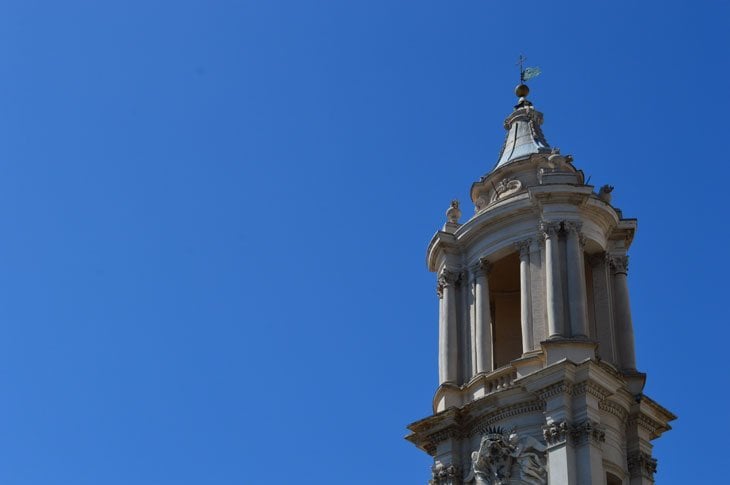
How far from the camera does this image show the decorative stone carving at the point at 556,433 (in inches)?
1266

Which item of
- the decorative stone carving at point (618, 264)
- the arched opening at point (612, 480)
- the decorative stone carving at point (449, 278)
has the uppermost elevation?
the decorative stone carving at point (618, 264)

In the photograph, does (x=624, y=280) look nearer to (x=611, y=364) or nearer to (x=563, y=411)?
(x=611, y=364)

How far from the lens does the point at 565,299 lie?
35156 mm

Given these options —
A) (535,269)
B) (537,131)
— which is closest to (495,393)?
(535,269)

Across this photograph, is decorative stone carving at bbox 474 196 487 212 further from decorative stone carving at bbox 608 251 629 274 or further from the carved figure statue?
the carved figure statue

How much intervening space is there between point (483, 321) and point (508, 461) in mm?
4938

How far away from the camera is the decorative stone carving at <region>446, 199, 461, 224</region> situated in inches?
1554

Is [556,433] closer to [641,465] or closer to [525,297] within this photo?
[641,465]

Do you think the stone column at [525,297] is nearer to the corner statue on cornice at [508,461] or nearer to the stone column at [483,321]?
the stone column at [483,321]

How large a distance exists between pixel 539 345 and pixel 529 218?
4.26 m

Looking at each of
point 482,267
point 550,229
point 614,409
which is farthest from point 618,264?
point 614,409

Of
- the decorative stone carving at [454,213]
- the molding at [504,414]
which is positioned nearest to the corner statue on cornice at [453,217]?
the decorative stone carving at [454,213]

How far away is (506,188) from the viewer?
39.1 m

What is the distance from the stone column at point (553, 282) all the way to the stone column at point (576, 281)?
0.91ft
